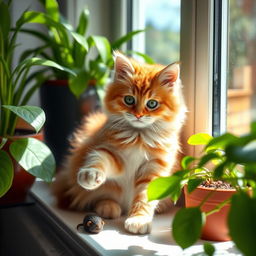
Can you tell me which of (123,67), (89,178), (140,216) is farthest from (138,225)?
(123,67)

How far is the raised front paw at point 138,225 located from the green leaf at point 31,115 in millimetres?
329

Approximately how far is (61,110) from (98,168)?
23.7 inches

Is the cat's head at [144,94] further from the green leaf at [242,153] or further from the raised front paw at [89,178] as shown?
the green leaf at [242,153]

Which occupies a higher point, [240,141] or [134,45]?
[134,45]

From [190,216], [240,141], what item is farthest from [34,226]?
[240,141]

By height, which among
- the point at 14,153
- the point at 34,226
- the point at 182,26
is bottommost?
the point at 34,226

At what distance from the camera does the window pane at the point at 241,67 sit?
1.20 meters

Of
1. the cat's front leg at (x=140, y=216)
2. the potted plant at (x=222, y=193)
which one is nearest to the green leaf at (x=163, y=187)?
the potted plant at (x=222, y=193)

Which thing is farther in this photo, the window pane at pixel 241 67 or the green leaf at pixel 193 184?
the window pane at pixel 241 67

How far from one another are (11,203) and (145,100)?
1.96 feet

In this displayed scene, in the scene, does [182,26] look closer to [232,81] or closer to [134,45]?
[232,81]

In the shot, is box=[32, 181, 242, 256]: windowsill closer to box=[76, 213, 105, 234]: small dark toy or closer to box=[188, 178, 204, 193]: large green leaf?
box=[76, 213, 105, 234]: small dark toy

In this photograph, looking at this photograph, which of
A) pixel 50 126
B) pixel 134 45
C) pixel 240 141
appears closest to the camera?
pixel 240 141

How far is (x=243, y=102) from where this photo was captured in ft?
4.10
